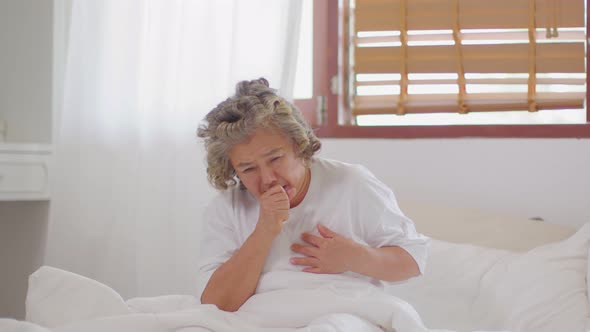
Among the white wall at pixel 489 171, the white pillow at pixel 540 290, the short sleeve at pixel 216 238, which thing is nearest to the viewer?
the short sleeve at pixel 216 238

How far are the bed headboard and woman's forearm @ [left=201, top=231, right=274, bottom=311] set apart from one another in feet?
2.56

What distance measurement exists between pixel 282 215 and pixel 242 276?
0.13m

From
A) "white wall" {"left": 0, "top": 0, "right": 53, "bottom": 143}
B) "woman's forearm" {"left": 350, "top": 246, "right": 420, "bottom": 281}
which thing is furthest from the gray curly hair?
"white wall" {"left": 0, "top": 0, "right": 53, "bottom": 143}

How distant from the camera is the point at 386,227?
5.02 feet

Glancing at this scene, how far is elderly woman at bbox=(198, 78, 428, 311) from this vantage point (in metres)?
1.45

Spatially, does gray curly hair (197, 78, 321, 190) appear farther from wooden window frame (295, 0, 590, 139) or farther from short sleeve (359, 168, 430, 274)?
wooden window frame (295, 0, 590, 139)

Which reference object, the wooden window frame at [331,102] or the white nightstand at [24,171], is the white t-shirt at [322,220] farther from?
the white nightstand at [24,171]

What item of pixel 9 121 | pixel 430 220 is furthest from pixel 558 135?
pixel 9 121

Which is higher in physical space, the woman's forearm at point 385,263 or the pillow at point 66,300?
the woman's forearm at point 385,263

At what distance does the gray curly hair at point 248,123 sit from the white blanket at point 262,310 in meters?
0.24

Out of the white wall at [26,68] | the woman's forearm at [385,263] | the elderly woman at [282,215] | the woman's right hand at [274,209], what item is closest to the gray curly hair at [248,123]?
the elderly woman at [282,215]

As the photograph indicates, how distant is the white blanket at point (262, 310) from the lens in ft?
4.14

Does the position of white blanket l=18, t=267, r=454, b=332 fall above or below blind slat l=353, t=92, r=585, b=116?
below

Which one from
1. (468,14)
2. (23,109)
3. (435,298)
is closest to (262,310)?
(435,298)
